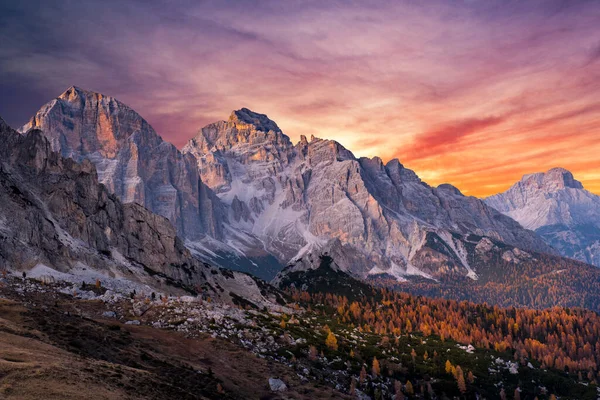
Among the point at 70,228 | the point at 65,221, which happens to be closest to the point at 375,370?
the point at 70,228

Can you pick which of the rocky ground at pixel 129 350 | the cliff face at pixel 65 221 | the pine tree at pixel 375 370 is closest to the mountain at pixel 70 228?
the cliff face at pixel 65 221

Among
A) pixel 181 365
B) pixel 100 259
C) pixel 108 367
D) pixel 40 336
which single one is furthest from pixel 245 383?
pixel 100 259

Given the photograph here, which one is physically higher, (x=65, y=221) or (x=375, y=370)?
(x=65, y=221)

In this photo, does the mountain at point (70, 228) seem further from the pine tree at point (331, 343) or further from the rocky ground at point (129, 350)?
the pine tree at point (331, 343)

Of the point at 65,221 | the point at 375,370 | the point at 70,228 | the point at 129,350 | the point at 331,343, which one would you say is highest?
the point at 65,221

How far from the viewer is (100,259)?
136500mm

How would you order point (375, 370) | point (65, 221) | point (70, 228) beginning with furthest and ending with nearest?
point (65, 221) → point (70, 228) → point (375, 370)

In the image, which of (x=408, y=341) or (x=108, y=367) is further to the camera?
(x=408, y=341)

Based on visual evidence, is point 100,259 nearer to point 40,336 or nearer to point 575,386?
point 40,336

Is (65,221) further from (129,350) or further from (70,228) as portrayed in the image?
(129,350)

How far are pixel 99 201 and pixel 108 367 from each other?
147 meters

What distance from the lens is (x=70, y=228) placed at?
142000 mm

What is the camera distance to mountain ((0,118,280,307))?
11444 cm

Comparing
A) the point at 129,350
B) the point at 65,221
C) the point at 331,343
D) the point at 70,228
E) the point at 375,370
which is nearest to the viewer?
the point at 129,350
